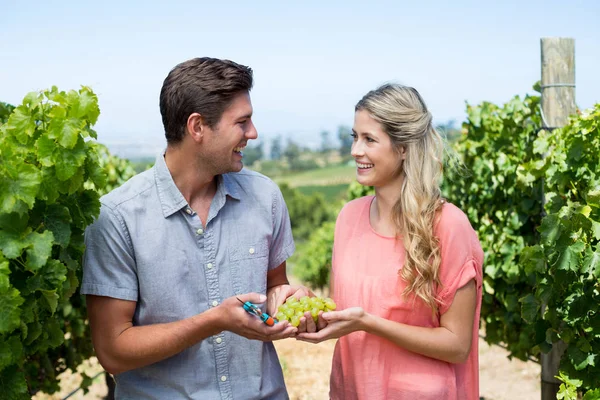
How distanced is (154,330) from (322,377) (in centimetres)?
498

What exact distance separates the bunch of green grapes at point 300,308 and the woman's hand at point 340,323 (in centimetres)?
4

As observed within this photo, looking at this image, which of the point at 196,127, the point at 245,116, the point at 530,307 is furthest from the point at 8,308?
the point at 530,307

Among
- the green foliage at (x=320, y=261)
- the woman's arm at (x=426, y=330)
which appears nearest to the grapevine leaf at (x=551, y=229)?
the woman's arm at (x=426, y=330)

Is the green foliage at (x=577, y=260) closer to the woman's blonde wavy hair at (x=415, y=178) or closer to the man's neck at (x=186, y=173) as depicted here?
the woman's blonde wavy hair at (x=415, y=178)

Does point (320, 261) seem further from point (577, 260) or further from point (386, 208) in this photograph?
point (386, 208)

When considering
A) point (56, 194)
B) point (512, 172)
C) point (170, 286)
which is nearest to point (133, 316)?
point (170, 286)

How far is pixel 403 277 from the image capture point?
2.67 metres

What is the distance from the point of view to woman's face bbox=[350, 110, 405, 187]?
2.75 metres

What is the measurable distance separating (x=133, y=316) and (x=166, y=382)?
279 mm

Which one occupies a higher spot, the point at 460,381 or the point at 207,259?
the point at 207,259

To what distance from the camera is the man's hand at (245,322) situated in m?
2.43

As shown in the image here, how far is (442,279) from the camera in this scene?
266 centimetres

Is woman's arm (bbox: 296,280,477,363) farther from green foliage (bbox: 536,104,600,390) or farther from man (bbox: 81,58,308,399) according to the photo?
green foliage (bbox: 536,104,600,390)

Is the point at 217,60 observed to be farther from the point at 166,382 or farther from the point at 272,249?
the point at 166,382
